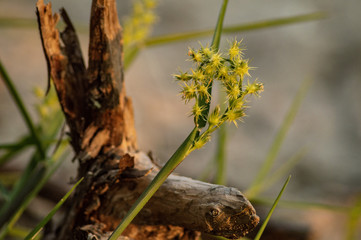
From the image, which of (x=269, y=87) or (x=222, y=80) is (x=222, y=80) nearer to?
(x=222, y=80)

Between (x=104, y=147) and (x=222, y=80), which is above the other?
(x=222, y=80)

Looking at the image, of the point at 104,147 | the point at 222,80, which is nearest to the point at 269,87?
the point at 104,147

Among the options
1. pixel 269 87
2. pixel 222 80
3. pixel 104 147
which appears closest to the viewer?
pixel 222 80

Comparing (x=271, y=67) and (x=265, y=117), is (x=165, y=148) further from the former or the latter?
(x=271, y=67)

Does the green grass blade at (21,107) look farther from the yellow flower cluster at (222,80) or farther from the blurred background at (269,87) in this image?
the blurred background at (269,87)

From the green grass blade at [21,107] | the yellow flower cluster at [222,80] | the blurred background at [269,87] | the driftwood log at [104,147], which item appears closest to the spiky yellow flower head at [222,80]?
the yellow flower cluster at [222,80]

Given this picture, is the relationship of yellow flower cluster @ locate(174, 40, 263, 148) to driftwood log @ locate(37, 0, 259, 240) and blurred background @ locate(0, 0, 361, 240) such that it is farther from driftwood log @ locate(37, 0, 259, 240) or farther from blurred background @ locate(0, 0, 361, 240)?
blurred background @ locate(0, 0, 361, 240)

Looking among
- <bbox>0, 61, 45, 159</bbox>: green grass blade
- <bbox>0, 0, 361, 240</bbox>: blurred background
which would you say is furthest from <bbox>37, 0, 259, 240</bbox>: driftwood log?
<bbox>0, 0, 361, 240</bbox>: blurred background
